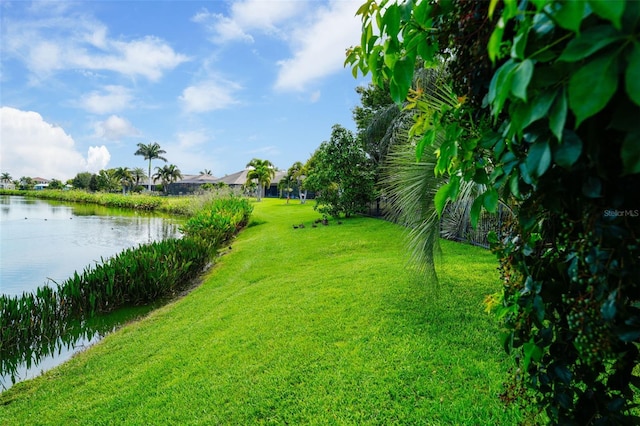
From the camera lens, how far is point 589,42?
0.52 meters

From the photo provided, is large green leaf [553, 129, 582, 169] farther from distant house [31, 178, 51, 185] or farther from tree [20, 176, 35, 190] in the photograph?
distant house [31, 178, 51, 185]

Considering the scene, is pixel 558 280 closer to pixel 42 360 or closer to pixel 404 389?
pixel 404 389

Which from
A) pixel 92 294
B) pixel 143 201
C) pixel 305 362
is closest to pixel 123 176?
pixel 143 201

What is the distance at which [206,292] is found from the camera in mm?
7902

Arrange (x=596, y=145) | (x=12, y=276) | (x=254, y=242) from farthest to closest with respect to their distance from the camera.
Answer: (x=254, y=242) → (x=12, y=276) → (x=596, y=145)

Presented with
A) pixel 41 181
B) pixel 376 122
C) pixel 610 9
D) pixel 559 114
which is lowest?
pixel 559 114

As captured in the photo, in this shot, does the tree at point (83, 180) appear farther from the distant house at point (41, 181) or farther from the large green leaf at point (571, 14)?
the large green leaf at point (571, 14)

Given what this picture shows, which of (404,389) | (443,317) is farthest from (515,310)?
(443,317)

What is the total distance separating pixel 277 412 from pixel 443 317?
236 centimetres

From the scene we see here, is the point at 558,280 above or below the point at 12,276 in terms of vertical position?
above

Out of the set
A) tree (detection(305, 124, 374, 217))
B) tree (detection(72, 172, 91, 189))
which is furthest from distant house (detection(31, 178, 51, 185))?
tree (detection(305, 124, 374, 217))

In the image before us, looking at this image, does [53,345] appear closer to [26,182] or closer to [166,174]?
[166,174]

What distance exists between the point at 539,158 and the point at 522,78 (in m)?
0.20

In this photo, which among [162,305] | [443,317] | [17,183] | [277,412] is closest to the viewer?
[277,412]
